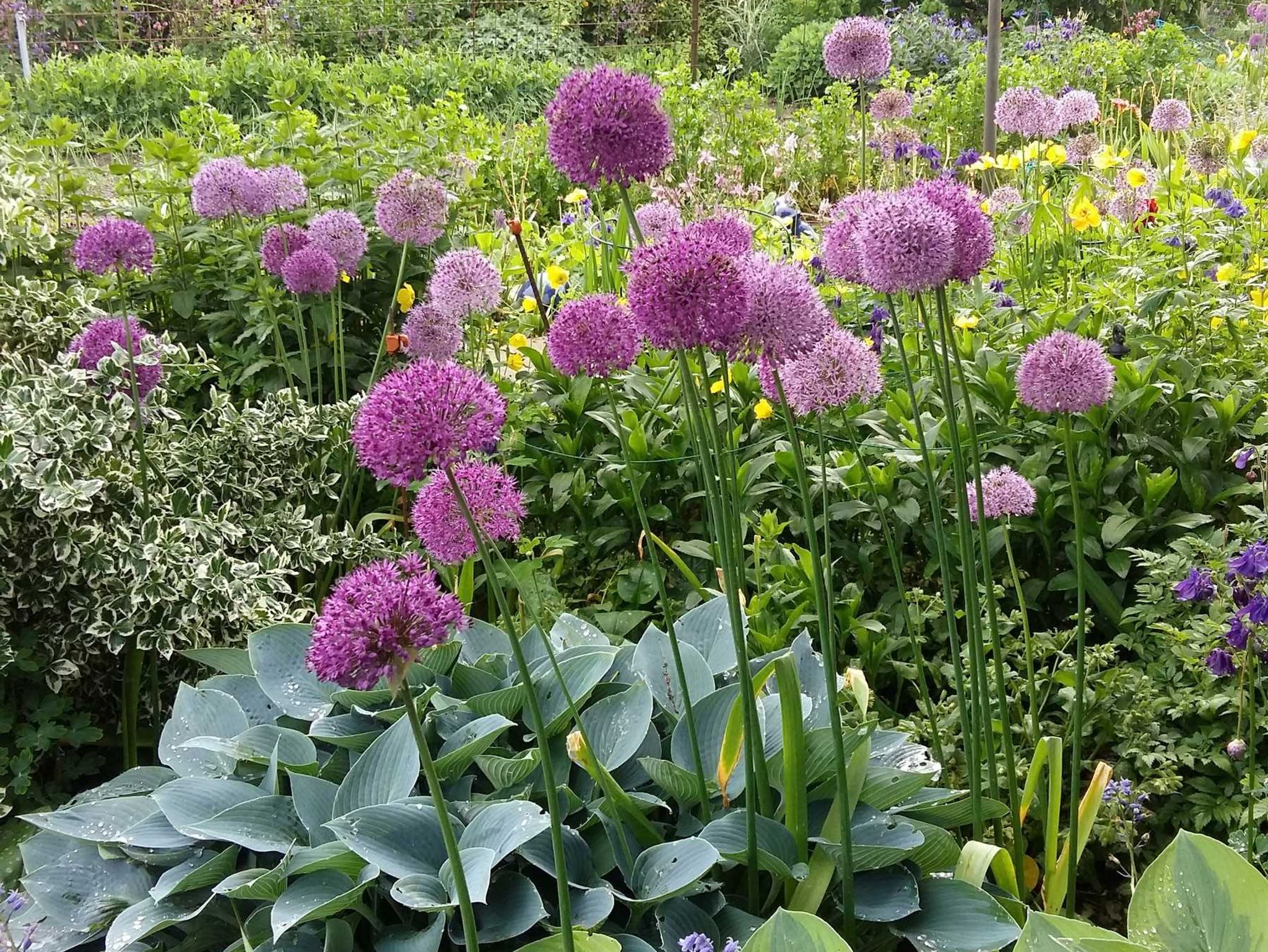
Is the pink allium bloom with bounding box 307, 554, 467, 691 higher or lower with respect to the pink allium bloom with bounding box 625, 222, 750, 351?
lower

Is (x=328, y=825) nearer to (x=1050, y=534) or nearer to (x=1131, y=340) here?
(x=1050, y=534)

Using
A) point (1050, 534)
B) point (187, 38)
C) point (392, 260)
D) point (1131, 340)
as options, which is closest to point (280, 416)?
point (392, 260)

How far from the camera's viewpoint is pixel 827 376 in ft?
5.17

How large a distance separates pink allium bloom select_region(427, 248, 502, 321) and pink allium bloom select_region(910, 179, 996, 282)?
1109mm

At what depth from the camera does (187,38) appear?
41.2 ft

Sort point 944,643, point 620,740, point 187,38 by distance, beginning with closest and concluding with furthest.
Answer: point 620,740
point 944,643
point 187,38

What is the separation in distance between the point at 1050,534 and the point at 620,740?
1226 millimetres

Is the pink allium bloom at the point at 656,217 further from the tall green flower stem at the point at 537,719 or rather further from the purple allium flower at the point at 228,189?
the tall green flower stem at the point at 537,719

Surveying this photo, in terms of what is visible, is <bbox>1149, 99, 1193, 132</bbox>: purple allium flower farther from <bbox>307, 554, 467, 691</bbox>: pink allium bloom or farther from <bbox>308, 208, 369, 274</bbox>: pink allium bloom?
<bbox>307, 554, 467, 691</bbox>: pink allium bloom

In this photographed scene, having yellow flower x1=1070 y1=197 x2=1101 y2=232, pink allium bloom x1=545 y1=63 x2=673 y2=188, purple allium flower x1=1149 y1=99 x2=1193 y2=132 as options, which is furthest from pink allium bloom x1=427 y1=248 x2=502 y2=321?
purple allium flower x1=1149 y1=99 x2=1193 y2=132

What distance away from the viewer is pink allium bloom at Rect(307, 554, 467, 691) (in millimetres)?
Answer: 995

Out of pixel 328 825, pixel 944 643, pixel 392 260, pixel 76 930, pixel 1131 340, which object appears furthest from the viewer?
pixel 392 260

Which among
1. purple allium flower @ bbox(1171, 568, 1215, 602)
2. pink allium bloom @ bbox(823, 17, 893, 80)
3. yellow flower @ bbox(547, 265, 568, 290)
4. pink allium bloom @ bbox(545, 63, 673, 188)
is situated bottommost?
purple allium flower @ bbox(1171, 568, 1215, 602)

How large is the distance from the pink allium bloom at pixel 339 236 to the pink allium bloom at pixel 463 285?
1.20 feet
